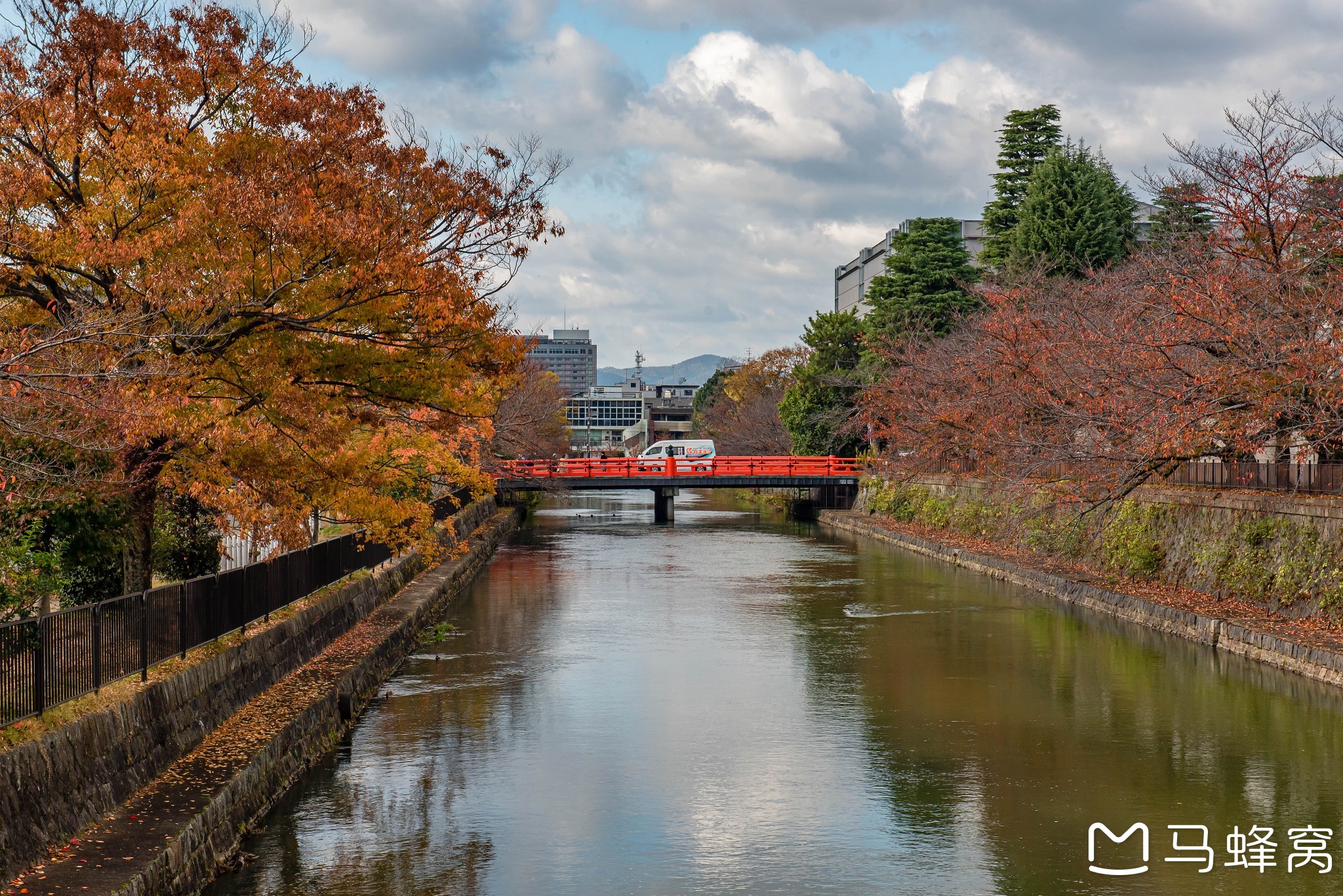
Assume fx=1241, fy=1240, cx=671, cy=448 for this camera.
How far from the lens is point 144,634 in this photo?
37.2 ft

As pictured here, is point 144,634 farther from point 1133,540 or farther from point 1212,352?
point 1133,540

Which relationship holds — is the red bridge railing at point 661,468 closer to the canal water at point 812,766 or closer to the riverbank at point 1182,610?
the riverbank at point 1182,610

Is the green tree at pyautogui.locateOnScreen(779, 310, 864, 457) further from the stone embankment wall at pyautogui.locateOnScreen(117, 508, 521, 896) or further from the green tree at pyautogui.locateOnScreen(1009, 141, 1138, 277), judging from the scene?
the stone embankment wall at pyautogui.locateOnScreen(117, 508, 521, 896)

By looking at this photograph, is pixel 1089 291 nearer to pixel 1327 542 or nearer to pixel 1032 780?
pixel 1327 542

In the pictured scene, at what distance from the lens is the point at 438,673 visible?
19.3m

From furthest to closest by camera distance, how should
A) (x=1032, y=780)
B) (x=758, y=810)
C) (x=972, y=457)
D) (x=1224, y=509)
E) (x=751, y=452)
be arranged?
(x=751, y=452) → (x=972, y=457) → (x=1224, y=509) → (x=1032, y=780) → (x=758, y=810)

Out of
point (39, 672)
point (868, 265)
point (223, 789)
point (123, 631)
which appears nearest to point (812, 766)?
point (223, 789)

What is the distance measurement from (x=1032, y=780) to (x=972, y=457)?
27769mm

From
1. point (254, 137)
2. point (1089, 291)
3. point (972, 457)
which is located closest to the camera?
point (254, 137)

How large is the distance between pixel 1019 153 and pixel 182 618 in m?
55.1

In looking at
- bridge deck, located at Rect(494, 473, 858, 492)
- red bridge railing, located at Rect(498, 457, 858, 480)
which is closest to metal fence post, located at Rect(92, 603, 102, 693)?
red bridge railing, located at Rect(498, 457, 858, 480)

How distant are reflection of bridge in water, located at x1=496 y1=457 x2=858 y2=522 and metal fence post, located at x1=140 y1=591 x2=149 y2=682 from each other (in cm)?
3987

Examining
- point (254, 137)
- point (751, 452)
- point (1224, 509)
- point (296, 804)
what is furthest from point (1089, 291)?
point (751, 452)

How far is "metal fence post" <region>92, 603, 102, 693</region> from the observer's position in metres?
10.1
